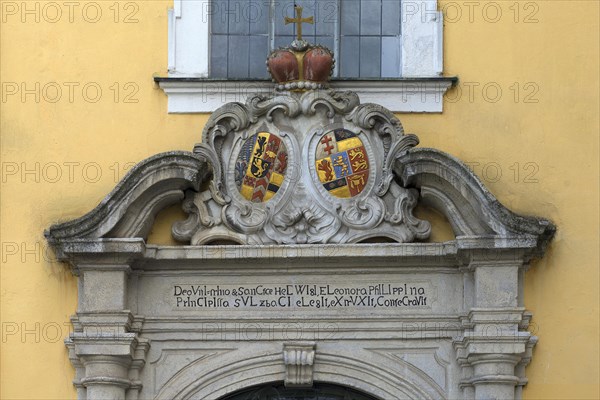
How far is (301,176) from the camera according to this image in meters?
15.4

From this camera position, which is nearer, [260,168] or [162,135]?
[260,168]

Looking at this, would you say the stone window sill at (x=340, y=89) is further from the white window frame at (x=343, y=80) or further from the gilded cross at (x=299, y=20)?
the gilded cross at (x=299, y=20)

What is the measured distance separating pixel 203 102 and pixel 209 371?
2191mm

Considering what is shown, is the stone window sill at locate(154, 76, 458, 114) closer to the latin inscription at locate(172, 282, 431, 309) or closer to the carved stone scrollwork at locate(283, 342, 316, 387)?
the latin inscription at locate(172, 282, 431, 309)

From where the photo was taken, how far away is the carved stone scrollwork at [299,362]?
1523 cm

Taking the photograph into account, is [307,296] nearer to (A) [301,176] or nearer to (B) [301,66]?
(A) [301,176]

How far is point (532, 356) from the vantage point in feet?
49.6

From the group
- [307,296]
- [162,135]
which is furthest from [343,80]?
[307,296]

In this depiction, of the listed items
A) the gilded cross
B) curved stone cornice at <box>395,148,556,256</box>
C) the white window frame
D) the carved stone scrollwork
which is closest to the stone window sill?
the white window frame

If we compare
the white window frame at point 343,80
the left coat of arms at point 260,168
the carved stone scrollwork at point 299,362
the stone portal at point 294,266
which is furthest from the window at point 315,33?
the carved stone scrollwork at point 299,362

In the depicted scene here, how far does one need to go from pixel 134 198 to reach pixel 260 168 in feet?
3.44

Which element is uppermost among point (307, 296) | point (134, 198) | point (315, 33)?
point (315, 33)

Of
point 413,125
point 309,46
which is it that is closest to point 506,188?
point 413,125

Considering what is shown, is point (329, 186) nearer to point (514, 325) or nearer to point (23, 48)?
point (514, 325)
